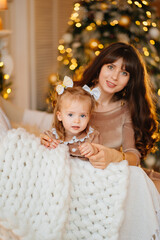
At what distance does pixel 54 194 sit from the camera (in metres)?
0.99

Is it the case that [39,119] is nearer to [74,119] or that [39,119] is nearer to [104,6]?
[74,119]

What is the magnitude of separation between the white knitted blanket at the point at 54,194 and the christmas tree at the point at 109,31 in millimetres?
1031

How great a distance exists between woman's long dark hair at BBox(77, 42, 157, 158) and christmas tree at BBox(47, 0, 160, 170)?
0.38m

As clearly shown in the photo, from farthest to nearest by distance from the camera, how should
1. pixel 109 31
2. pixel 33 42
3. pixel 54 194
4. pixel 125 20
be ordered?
pixel 33 42
pixel 109 31
pixel 125 20
pixel 54 194

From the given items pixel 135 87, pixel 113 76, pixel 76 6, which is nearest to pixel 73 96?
pixel 113 76

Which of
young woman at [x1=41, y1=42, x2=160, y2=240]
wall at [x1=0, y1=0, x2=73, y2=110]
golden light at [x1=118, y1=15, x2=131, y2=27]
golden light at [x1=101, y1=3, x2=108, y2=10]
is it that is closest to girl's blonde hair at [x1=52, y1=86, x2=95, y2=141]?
young woman at [x1=41, y1=42, x2=160, y2=240]

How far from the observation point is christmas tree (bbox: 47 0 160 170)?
2.13 metres

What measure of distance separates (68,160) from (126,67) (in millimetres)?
707

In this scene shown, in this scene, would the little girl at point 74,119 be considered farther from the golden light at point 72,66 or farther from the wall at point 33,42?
the wall at point 33,42

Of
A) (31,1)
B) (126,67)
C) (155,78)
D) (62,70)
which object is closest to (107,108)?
(126,67)

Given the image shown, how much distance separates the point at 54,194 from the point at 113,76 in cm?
76

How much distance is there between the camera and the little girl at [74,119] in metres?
1.18

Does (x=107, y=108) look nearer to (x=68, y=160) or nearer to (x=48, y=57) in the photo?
(x=68, y=160)

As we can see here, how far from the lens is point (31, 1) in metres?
3.25
